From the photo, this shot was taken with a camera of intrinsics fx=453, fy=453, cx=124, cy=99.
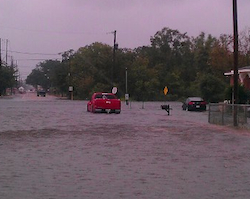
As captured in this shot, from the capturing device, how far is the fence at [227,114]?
23.0m

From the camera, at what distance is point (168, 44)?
338ft

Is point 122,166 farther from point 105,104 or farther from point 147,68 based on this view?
point 147,68

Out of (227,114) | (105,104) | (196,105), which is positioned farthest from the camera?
(196,105)

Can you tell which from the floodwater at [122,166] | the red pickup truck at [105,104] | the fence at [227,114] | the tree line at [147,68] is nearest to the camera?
the floodwater at [122,166]

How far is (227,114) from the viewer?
24297 mm

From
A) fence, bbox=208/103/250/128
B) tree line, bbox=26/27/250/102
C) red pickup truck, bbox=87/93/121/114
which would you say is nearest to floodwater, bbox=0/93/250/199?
fence, bbox=208/103/250/128

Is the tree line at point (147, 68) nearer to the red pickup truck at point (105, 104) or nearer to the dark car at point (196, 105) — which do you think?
the dark car at point (196, 105)

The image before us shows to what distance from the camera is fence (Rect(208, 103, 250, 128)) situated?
23.0 m

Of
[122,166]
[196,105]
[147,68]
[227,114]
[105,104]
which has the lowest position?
[122,166]

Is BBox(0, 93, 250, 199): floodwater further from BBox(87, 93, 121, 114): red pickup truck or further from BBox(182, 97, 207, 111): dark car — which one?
BBox(182, 97, 207, 111): dark car

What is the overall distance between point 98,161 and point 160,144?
4306 millimetres

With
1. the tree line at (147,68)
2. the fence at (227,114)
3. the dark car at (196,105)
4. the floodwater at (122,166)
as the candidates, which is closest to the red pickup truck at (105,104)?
the dark car at (196,105)

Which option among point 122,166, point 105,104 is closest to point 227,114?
point 105,104

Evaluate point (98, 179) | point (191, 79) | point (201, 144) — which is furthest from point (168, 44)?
point (98, 179)
